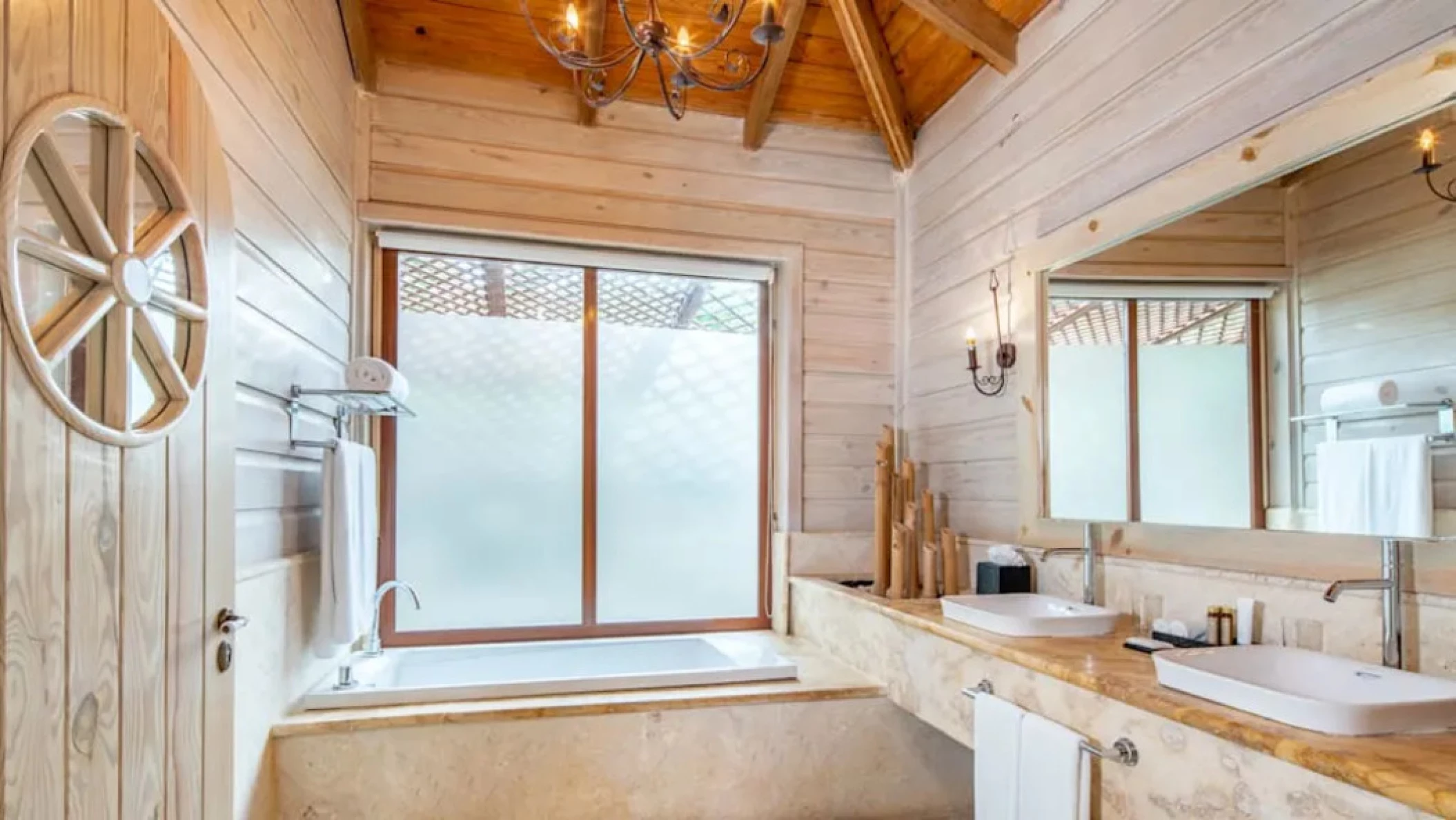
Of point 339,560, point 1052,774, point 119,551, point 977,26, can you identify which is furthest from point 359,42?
point 1052,774

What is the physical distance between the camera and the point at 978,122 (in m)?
3.20

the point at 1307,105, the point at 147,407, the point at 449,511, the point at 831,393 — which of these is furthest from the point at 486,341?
the point at 1307,105

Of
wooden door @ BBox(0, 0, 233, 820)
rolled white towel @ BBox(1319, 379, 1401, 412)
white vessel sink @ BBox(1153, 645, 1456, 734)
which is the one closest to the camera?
wooden door @ BBox(0, 0, 233, 820)

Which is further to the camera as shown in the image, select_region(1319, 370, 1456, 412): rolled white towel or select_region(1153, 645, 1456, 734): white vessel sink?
select_region(1319, 370, 1456, 412): rolled white towel

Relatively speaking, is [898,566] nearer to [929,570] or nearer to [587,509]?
[929,570]

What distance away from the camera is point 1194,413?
2.08 meters

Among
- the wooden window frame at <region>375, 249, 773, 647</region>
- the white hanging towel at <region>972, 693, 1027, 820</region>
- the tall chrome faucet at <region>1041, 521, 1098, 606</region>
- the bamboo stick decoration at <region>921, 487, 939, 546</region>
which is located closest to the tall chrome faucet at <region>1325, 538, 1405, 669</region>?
the white hanging towel at <region>972, 693, 1027, 820</region>

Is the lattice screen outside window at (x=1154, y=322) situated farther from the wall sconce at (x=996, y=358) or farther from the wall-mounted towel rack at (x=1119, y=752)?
the wall-mounted towel rack at (x=1119, y=752)

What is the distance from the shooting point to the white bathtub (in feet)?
8.34

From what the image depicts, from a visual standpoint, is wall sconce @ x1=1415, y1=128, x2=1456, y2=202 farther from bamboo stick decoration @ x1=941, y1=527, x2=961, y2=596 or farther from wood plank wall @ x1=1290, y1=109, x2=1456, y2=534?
bamboo stick decoration @ x1=941, y1=527, x2=961, y2=596

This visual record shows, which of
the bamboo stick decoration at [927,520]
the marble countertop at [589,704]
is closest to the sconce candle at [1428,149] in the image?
the bamboo stick decoration at [927,520]

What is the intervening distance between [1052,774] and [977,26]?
248cm

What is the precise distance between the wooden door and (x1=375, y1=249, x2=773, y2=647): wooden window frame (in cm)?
163

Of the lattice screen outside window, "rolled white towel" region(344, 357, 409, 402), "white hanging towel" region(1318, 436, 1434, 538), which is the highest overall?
the lattice screen outside window
